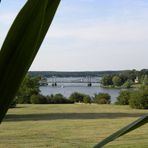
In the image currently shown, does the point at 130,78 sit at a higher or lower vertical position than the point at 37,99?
higher

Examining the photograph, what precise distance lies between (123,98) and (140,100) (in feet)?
15.5

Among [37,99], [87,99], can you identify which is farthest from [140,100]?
[37,99]

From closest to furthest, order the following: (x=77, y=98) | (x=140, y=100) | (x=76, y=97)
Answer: (x=140, y=100) → (x=77, y=98) → (x=76, y=97)

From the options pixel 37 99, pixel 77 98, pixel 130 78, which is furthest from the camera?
pixel 130 78

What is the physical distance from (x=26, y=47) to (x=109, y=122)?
21361 millimetres

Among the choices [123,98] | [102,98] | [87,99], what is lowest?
[87,99]

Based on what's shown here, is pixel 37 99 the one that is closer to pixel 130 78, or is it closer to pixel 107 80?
pixel 130 78

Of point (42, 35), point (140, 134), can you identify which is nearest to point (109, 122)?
point (140, 134)

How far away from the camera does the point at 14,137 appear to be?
16219 millimetres

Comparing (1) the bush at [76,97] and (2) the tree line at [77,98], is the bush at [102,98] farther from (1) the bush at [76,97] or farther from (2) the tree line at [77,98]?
(1) the bush at [76,97]

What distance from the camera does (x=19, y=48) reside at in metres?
0.51

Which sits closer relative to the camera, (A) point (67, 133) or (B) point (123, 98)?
(A) point (67, 133)

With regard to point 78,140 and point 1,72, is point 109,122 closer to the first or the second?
point 78,140

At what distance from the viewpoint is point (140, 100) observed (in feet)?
98.0
